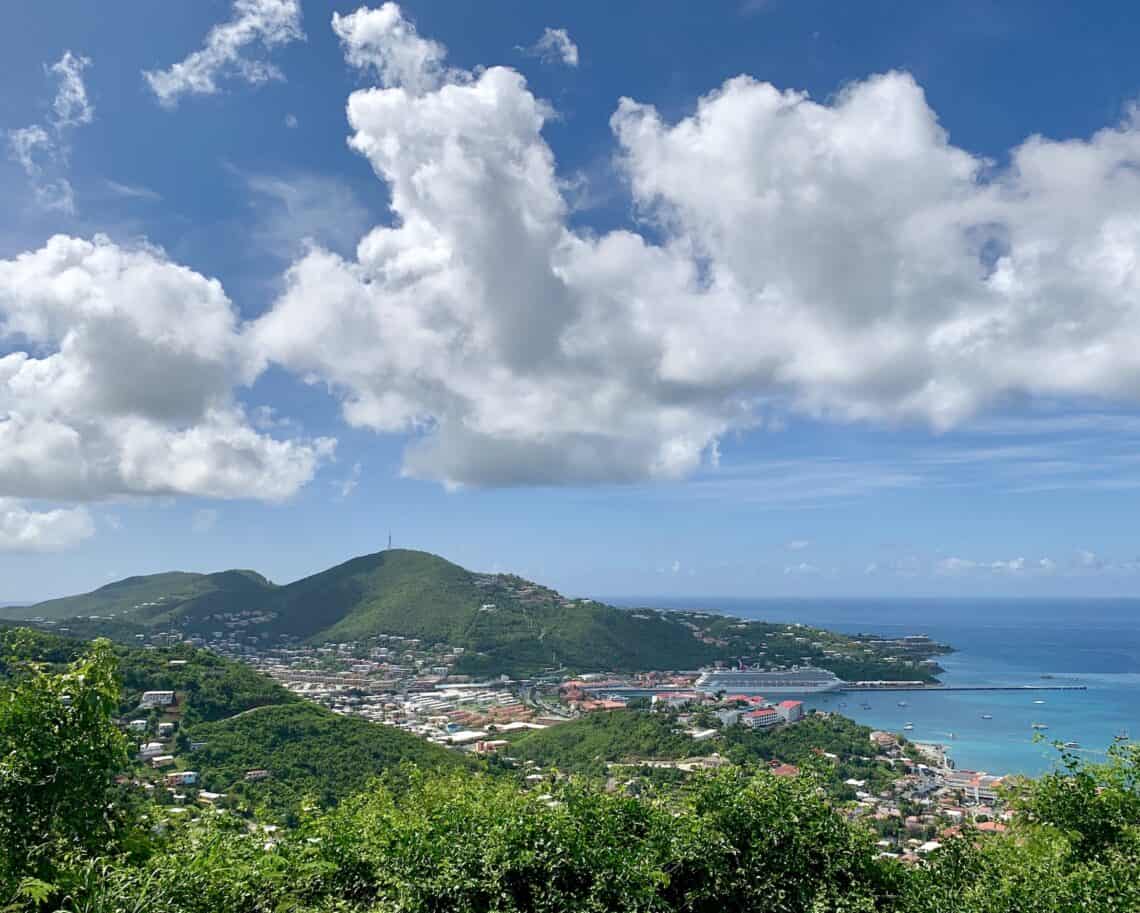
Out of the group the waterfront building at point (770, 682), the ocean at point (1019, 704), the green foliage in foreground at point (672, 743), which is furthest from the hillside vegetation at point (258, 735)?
the waterfront building at point (770, 682)

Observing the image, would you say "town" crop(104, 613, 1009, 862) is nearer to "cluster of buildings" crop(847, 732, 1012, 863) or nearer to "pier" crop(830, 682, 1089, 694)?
"cluster of buildings" crop(847, 732, 1012, 863)

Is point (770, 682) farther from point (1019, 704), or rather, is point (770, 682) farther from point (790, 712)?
point (1019, 704)

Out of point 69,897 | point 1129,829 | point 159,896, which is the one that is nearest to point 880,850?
point 1129,829

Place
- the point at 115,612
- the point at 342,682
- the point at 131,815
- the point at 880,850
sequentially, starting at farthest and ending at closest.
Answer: the point at 115,612
the point at 342,682
the point at 880,850
the point at 131,815

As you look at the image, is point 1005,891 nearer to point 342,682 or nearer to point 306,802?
point 306,802

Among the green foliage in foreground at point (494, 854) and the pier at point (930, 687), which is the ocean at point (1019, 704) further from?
the green foliage in foreground at point (494, 854)

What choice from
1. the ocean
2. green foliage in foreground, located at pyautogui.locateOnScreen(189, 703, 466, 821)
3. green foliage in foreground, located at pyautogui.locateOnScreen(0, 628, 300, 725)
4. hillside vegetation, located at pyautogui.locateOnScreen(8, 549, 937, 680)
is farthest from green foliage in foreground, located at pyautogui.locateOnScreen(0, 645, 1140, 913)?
hillside vegetation, located at pyautogui.locateOnScreen(8, 549, 937, 680)

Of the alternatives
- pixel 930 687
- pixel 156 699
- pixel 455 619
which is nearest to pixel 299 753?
pixel 156 699
